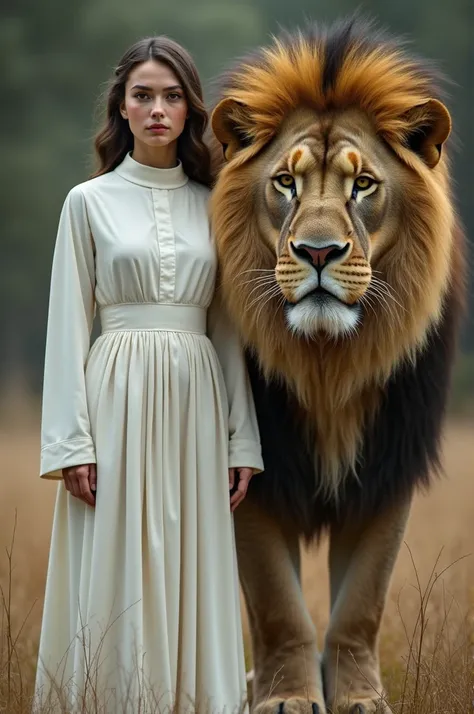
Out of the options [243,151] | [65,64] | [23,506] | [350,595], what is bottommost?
[23,506]

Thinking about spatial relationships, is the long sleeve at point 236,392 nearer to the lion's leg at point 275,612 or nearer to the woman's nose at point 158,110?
the lion's leg at point 275,612

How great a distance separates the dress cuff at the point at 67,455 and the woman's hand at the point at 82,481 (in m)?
0.02

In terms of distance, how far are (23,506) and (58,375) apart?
13.5 feet

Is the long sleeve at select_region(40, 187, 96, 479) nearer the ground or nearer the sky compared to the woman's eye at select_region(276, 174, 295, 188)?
nearer the ground

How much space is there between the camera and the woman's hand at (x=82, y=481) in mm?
2629

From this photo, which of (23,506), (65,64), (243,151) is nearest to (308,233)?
(243,151)

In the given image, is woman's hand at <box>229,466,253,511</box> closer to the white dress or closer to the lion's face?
the white dress

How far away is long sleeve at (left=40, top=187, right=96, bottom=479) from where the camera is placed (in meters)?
2.63

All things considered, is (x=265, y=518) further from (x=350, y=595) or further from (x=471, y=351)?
(x=471, y=351)

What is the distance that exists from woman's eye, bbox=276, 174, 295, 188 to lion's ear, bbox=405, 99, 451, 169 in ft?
1.01

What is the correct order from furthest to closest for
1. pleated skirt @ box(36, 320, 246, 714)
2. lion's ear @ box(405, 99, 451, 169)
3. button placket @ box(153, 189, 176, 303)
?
lion's ear @ box(405, 99, 451, 169) < button placket @ box(153, 189, 176, 303) < pleated skirt @ box(36, 320, 246, 714)

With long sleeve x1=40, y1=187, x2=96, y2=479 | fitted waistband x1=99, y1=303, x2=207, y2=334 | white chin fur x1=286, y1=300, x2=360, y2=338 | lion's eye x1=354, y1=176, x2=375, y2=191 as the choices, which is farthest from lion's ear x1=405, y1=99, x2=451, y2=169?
long sleeve x1=40, y1=187, x2=96, y2=479

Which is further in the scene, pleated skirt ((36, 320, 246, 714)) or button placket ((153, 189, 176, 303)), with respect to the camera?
button placket ((153, 189, 176, 303))

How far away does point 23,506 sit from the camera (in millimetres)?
6637
